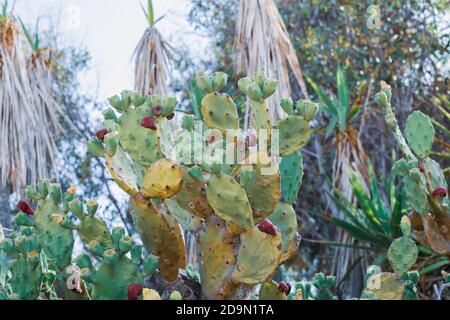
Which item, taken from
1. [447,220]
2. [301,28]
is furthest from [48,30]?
[447,220]

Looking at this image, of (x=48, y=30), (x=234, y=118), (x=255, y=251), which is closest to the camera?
(x=255, y=251)

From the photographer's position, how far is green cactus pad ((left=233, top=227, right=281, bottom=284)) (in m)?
2.30

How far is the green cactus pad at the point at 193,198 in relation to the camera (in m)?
2.54

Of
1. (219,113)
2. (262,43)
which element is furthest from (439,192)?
(262,43)

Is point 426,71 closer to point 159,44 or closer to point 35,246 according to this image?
point 159,44

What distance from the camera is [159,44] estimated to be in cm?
737

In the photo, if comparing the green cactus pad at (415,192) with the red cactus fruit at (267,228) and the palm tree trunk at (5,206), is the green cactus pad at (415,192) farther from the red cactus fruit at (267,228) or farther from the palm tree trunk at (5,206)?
the palm tree trunk at (5,206)

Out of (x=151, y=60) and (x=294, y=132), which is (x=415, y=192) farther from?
(x=151, y=60)

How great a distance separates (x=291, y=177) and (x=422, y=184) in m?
0.72

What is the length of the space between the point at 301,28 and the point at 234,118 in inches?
325

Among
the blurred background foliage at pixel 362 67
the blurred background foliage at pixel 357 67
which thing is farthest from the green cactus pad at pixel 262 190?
the blurred background foliage at pixel 362 67

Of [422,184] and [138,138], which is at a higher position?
[138,138]

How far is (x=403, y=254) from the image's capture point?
8.99 ft

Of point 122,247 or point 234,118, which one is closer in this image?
point 122,247
